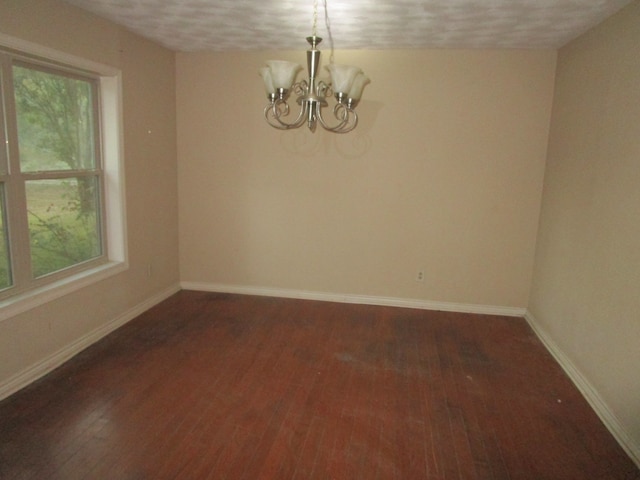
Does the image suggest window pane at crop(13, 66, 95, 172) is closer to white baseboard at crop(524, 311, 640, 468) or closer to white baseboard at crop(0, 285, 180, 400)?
white baseboard at crop(0, 285, 180, 400)

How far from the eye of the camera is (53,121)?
2.84 m

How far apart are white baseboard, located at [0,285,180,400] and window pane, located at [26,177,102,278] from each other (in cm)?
56

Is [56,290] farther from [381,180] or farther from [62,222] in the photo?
[381,180]

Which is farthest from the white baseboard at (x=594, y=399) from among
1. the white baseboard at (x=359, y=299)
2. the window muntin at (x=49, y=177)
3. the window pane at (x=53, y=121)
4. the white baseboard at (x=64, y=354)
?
the window pane at (x=53, y=121)

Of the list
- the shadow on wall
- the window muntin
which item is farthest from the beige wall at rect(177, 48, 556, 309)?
the window muntin

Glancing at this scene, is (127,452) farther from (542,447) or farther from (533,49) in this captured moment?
(533,49)

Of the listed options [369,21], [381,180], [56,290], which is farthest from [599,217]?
[56,290]

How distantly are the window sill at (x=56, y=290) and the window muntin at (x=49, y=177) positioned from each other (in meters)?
0.06

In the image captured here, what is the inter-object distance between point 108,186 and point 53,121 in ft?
2.20

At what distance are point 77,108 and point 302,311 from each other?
8.21 feet

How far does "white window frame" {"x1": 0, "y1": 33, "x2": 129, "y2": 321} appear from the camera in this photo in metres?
2.72

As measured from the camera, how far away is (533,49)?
354 cm

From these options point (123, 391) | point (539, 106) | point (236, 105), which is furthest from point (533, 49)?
point (123, 391)

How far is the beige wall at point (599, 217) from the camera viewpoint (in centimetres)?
230
